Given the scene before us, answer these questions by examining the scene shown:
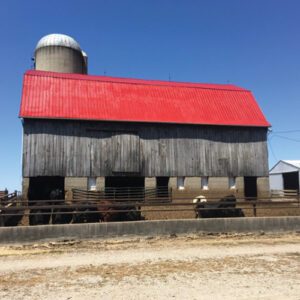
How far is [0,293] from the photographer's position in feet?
24.5

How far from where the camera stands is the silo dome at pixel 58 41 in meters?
39.4

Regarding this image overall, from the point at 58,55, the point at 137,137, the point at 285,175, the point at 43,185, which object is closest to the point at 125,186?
the point at 137,137

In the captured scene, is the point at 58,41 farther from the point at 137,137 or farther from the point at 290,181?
the point at 290,181

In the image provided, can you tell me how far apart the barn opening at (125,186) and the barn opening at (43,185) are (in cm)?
365

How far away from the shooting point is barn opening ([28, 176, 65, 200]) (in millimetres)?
26703

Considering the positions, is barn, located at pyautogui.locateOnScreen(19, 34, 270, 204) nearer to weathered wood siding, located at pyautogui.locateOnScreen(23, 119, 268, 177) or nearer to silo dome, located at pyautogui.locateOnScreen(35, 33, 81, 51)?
weathered wood siding, located at pyautogui.locateOnScreen(23, 119, 268, 177)

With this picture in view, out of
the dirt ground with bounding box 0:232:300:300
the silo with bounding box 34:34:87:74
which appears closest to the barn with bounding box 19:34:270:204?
the silo with bounding box 34:34:87:74

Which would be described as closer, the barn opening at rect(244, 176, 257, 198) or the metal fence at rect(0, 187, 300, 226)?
the metal fence at rect(0, 187, 300, 226)

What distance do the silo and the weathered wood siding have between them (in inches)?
550

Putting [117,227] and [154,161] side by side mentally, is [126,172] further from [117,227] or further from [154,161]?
[117,227]

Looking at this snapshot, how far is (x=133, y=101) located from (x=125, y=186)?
7.22 m

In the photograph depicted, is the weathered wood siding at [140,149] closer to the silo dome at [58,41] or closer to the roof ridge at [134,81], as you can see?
the roof ridge at [134,81]

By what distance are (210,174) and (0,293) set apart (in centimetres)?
2364

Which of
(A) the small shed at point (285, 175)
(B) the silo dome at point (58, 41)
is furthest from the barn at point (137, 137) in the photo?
(A) the small shed at point (285, 175)
